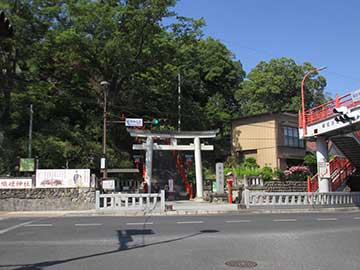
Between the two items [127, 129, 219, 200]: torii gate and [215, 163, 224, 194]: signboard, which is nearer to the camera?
[215, 163, 224, 194]: signboard

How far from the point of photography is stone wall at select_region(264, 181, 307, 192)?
2834 centimetres

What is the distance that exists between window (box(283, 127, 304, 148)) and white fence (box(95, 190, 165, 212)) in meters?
23.1

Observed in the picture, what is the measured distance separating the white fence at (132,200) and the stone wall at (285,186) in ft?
32.8

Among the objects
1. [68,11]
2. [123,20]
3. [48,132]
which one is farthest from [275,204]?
[68,11]

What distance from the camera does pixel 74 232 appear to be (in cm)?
1187

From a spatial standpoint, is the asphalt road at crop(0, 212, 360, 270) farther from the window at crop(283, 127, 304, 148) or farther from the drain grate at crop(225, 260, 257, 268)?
the window at crop(283, 127, 304, 148)

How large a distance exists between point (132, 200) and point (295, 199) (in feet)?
29.9

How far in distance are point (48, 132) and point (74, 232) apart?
23.6m

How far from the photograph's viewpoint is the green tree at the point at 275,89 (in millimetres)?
48875

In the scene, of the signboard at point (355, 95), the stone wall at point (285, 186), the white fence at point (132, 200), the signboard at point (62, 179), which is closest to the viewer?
the white fence at point (132, 200)

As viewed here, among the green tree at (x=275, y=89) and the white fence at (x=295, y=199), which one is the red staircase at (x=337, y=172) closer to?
the white fence at (x=295, y=199)

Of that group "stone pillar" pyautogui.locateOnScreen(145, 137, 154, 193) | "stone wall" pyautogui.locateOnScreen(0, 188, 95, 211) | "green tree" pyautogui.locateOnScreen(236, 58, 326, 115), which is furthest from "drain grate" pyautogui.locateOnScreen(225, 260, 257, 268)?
"green tree" pyautogui.locateOnScreen(236, 58, 326, 115)

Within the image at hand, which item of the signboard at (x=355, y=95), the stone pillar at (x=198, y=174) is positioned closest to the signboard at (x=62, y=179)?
the stone pillar at (x=198, y=174)

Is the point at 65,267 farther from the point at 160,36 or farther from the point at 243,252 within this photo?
the point at 160,36
